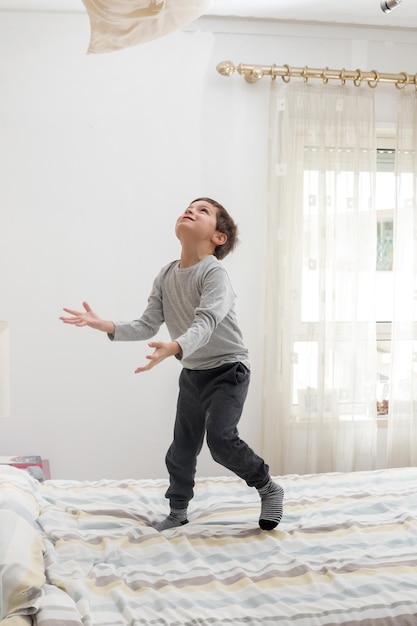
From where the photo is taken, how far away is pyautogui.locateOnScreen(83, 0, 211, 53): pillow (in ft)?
5.35

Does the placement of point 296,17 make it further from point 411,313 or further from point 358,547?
point 358,547

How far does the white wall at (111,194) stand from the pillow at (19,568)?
5.45 ft

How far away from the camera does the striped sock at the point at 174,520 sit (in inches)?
90.2

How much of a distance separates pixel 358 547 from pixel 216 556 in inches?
15.4

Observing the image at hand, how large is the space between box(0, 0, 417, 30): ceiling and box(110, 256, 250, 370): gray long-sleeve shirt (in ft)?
4.83

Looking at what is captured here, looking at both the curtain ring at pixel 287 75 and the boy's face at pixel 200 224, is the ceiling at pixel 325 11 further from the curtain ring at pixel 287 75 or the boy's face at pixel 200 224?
the boy's face at pixel 200 224

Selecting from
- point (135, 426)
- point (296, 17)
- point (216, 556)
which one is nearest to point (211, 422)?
point (216, 556)

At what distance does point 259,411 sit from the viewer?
3756 millimetres

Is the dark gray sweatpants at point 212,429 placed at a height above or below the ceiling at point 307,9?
below

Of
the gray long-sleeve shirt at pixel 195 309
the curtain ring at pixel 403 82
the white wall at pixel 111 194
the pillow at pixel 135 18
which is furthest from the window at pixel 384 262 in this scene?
the pillow at pixel 135 18

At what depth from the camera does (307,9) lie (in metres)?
3.51

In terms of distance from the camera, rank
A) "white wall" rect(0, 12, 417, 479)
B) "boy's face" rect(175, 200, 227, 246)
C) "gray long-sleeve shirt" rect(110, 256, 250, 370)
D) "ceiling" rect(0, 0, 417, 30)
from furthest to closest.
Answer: "white wall" rect(0, 12, 417, 479) → "ceiling" rect(0, 0, 417, 30) → "boy's face" rect(175, 200, 227, 246) → "gray long-sleeve shirt" rect(110, 256, 250, 370)

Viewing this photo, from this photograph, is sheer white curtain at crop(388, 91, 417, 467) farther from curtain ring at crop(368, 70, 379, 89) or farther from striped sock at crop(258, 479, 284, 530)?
striped sock at crop(258, 479, 284, 530)

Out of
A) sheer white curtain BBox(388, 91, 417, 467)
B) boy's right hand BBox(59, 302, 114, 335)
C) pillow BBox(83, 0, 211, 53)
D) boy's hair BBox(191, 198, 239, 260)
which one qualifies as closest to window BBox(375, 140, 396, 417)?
sheer white curtain BBox(388, 91, 417, 467)
